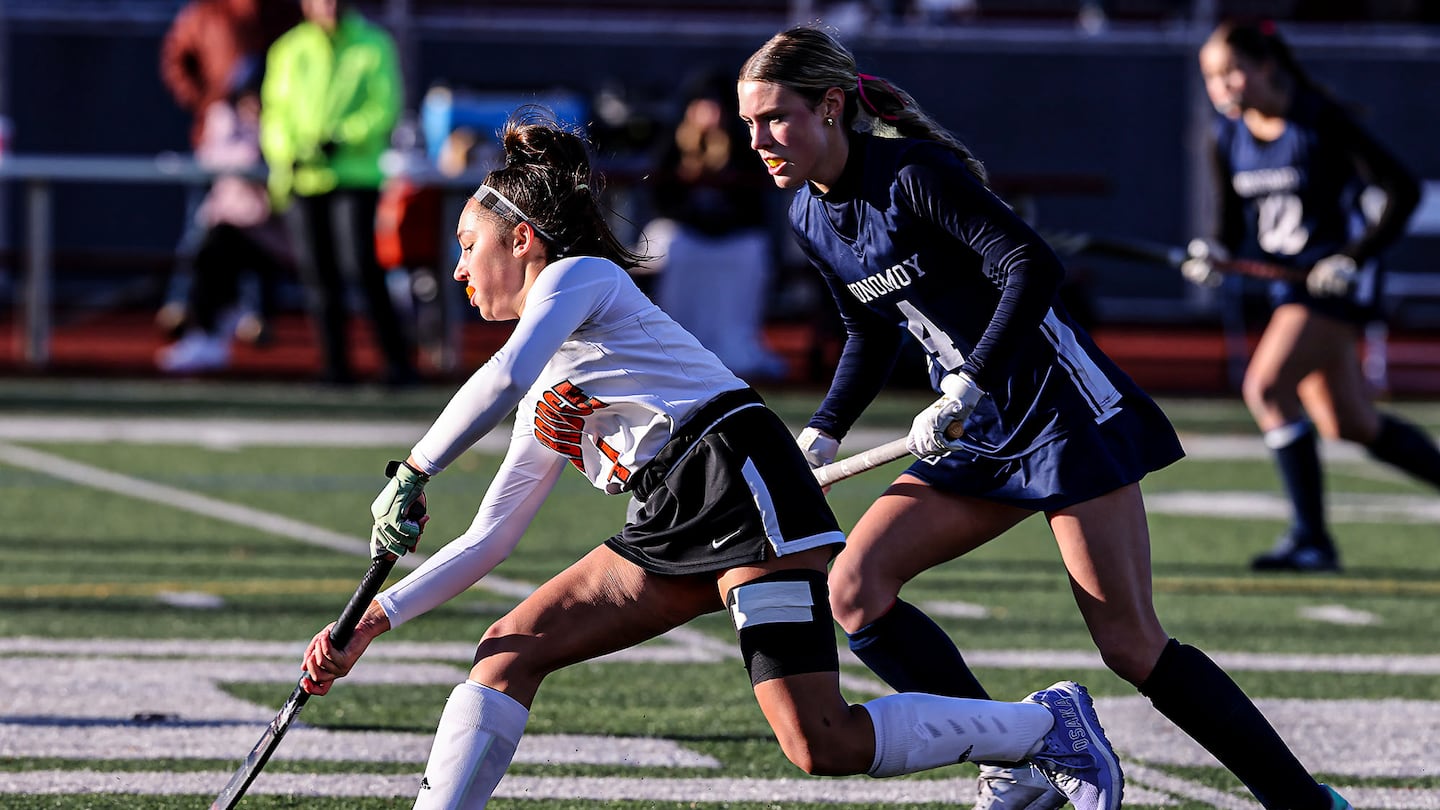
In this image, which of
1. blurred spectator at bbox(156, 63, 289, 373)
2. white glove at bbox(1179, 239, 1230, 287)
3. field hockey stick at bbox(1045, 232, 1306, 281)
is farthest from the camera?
blurred spectator at bbox(156, 63, 289, 373)

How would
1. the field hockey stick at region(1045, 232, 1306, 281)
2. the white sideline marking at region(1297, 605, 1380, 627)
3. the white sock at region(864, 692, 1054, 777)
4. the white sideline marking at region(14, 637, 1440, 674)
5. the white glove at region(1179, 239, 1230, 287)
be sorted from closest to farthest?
A: the white sock at region(864, 692, 1054, 777), the white sideline marking at region(14, 637, 1440, 674), the white sideline marking at region(1297, 605, 1380, 627), the field hockey stick at region(1045, 232, 1306, 281), the white glove at region(1179, 239, 1230, 287)

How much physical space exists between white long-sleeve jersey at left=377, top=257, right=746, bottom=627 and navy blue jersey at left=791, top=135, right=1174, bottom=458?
0.49m

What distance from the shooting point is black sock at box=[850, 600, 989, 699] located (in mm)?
4133

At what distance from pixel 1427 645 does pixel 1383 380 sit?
9168 mm

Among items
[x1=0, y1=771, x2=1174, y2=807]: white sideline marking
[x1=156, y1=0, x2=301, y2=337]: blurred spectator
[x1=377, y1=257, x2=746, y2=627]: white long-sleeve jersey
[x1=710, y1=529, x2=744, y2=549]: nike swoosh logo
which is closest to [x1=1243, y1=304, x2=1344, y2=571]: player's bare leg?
[x1=0, y1=771, x2=1174, y2=807]: white sideline marking

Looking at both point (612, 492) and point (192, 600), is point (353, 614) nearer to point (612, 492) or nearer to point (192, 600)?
point (612, 492)

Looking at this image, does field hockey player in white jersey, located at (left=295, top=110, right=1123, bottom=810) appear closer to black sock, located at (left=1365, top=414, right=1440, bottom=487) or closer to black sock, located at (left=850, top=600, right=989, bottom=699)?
black sock, located at (left=850, top=600, right=989, bottom=699)

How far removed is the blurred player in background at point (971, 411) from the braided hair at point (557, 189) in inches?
15.0

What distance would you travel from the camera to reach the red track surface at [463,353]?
48.3ft

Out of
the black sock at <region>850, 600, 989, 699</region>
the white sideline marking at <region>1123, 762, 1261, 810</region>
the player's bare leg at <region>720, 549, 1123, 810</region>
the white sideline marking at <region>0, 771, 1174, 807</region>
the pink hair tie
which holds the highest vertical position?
the pink hair tie

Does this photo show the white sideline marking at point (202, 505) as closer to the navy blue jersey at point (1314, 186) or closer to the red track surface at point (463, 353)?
the navy blue jersey at point (1314, 186)

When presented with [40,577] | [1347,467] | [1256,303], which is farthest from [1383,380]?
[40,577]

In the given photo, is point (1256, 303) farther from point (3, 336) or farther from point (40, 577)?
point (40, 577)

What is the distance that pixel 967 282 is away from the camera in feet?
13.3
